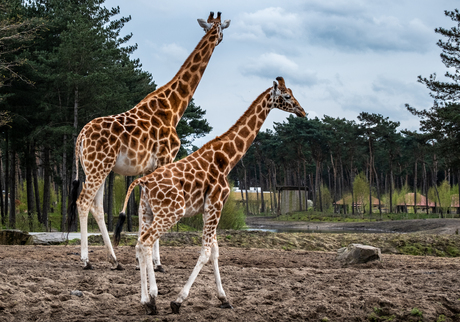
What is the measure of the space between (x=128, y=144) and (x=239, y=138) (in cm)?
244

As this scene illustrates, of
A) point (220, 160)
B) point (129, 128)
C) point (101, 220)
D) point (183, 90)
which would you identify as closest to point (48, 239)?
point (101, 220)

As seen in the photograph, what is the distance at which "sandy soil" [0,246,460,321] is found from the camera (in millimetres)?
5715

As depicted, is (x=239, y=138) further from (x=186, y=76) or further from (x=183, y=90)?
(x=186, y=76)

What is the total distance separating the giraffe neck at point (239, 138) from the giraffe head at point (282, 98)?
84mm

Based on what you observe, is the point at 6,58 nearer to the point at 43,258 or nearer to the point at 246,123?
the point at 43,258

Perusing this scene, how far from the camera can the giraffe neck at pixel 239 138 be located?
20.6 ft

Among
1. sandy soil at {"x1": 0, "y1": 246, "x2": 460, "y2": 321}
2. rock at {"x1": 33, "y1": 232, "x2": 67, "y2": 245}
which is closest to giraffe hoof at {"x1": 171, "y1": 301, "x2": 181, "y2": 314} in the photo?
sandy soil at {"x1": 0, "y1": 246, "x2": 460, "y2": 321}

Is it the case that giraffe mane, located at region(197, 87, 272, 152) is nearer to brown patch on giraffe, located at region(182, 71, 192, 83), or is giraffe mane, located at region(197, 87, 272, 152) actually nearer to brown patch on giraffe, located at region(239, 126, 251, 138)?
brown patch on giraffe, located at region(239, 126, 251, 138)

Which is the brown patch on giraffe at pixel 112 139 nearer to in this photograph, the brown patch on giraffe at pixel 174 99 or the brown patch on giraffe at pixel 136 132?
the brown patch on giraffe at pixel 136 132

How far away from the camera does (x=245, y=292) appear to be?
268 inches

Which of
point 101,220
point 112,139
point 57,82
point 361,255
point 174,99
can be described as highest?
point 57,82

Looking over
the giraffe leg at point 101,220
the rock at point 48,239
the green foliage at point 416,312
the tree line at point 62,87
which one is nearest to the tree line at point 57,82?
the tree line at point 62,87

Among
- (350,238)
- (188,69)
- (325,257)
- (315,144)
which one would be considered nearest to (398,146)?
(315,144)

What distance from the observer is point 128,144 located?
8.11 metres
